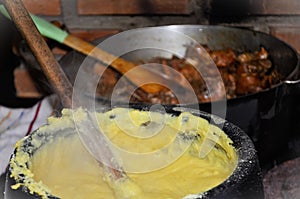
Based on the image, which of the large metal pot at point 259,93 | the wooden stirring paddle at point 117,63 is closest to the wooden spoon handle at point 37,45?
the large metal pot at point 259,93

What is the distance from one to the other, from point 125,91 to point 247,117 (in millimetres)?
279

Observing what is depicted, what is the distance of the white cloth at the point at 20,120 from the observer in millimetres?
1068

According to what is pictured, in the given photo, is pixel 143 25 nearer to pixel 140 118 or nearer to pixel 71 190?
pixel 140 118

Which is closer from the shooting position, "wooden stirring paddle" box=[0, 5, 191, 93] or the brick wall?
"wooden stirring paddle" box=[0, 5, 191, 93]

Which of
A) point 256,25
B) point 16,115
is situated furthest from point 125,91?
point 256,25

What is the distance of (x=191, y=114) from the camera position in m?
0.67

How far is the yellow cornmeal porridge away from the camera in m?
0.60

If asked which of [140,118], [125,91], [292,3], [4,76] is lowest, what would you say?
[140,118]

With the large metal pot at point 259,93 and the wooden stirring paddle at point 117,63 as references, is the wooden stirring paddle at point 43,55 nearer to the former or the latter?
the large metal pot at point 259,93

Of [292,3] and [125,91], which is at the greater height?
[292,3]

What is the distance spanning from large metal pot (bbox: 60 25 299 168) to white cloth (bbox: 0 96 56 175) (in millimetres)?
140

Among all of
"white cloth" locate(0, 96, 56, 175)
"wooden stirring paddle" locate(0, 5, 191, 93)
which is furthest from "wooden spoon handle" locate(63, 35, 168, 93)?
"white cloth" locate(0, 96, 56, 175)

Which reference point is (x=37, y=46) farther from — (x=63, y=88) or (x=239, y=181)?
(x=239, y=181)

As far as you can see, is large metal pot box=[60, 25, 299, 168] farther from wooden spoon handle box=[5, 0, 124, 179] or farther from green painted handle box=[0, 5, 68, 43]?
wooden spoon handle box=[5, 0, 124, 179]
